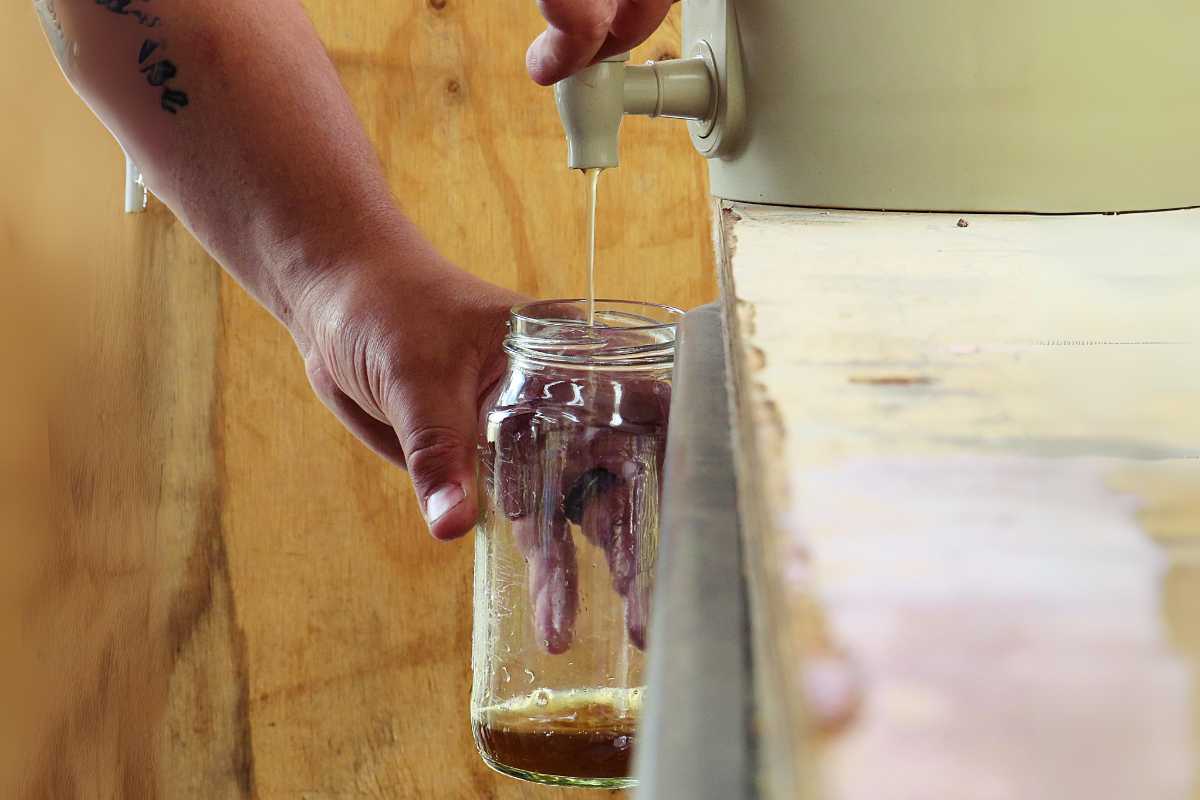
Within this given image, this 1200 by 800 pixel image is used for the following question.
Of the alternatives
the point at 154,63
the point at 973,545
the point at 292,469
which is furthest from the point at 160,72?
the point at 973,545

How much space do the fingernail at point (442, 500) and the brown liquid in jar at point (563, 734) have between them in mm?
89

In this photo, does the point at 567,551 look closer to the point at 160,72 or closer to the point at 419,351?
the point at 419,351

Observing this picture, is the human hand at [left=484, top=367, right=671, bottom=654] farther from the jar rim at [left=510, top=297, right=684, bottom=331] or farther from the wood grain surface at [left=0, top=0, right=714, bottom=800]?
the wood grain surface at [left=0, top=0, right=714, bottom=800]

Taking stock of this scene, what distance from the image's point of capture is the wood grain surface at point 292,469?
0.81 m

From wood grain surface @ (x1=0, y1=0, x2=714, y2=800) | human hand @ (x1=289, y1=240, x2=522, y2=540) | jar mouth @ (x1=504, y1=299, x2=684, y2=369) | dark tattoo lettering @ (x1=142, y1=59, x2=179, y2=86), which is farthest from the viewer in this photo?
wood grain surface @ (x1=0, y1=0, x2=714, y2=800)

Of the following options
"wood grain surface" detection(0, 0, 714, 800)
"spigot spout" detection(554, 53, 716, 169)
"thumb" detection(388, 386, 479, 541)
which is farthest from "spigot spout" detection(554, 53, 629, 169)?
"wood grain surface" detection(0, 0, 714, 800)

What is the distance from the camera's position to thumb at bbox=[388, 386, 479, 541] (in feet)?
1.58

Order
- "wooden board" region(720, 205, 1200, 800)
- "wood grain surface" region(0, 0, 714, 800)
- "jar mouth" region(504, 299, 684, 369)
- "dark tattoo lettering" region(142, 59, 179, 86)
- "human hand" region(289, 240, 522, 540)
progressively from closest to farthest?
1. "wooden board" region(720, 205, 1200, 800)
2. "jar mouth" region(504, 299, 684, 369)
3. "human hand" region(289, 240, 522, 540)
4. "dark tattoo lettering" region(142, 59, 179, 86)
5. "wood grain surface" region(0, 0, 714, 800)

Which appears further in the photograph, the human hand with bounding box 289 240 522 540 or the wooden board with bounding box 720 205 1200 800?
the human hand with bounding box 289 240 522 540

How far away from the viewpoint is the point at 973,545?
0.09 metres

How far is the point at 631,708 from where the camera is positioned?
1.37 ft

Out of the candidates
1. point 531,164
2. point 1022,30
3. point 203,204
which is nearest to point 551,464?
point 1022,30

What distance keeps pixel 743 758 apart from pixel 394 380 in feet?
1.48

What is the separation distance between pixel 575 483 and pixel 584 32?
155mm
